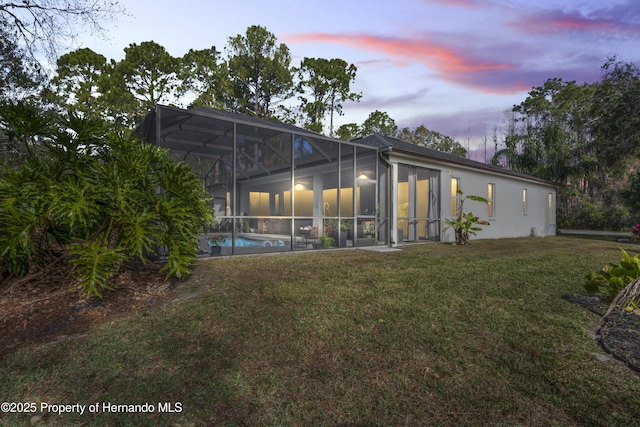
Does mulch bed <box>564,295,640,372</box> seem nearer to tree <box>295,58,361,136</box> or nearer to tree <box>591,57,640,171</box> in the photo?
tree <box>591,57,640,171</box>

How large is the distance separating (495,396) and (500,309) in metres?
2.04

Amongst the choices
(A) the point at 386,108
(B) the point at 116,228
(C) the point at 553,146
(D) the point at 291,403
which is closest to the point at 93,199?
(B) the point at 116,228

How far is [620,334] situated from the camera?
2.88 meters

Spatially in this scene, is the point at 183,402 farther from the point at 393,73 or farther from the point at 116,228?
the point at 393,73

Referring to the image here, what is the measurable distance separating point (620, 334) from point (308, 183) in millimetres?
9187

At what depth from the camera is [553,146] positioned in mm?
19578

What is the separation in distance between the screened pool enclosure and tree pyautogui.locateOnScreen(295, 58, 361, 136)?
15.7 meters

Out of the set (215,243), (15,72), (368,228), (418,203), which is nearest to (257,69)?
(15,72)

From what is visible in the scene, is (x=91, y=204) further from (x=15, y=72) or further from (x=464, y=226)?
(x=15, y=72)

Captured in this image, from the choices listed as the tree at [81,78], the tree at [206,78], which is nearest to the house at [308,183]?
the tree at [206,78]

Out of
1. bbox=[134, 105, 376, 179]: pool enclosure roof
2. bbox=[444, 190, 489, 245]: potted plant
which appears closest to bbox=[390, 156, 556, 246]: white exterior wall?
bbox=[444, 190, 489, 245]: potted plant

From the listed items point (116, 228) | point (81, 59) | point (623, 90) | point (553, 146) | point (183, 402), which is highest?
point (81, 59)

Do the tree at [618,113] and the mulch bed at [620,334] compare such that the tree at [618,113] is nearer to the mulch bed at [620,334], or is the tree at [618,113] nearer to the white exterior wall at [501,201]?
the white exterior wall at [501,201]

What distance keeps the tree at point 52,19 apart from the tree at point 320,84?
16821mm
